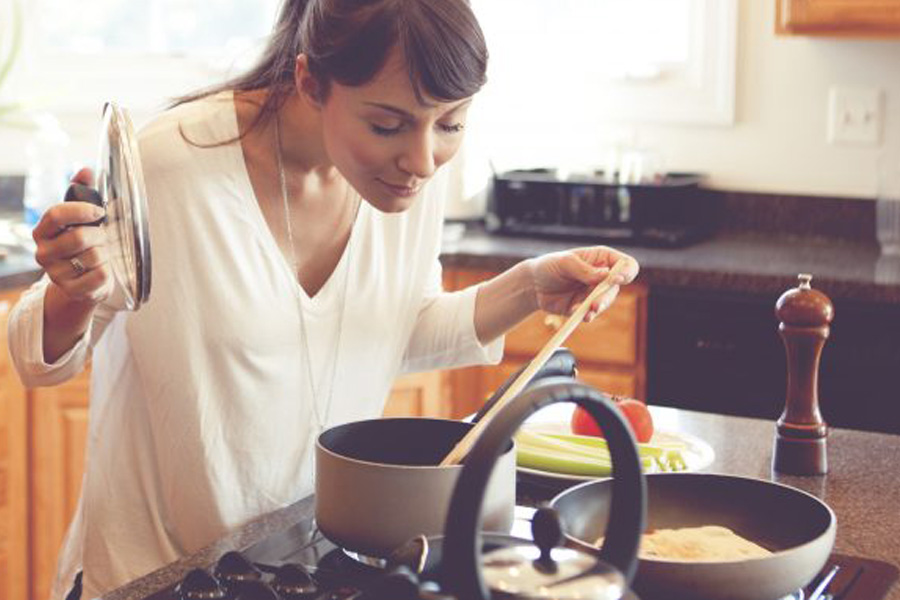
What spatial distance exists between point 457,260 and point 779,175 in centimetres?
91

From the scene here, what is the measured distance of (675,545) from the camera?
48.6 inches

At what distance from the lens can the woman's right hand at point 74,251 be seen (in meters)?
1.30

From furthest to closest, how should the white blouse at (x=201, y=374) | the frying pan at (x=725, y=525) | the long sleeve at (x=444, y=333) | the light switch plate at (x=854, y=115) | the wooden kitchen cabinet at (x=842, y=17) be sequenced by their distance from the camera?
the light switch plate at (x=854, y=115) < the wooden kitchen cabinet at (x=842, y=17) < the long sleeve at (x=444, y=333) < the white blouse at (x=201, y=374) < the frying pan at (x=725, y=525)

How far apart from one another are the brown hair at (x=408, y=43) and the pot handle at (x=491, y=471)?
0.64 meters

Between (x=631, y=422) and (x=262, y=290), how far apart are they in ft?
1.55

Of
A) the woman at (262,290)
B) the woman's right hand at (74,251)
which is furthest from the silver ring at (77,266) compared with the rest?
the woman at (262,290)

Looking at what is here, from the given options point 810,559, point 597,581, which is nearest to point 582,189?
point 810,559

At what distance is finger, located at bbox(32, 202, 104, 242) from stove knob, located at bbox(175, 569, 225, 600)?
1.18 feet

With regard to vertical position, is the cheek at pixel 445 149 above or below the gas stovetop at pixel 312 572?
above

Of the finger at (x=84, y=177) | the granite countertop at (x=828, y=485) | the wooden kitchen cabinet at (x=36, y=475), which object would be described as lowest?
the wooden kitchen cabinet at (x=36, y=475)

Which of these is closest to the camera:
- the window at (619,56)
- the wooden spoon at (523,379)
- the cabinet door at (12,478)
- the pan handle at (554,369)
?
the wooden spoon at (523,379)

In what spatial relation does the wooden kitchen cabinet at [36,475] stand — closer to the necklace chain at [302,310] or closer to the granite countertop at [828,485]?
the necklace chain at [302,310]

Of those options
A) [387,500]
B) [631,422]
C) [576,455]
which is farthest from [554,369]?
[387,500]

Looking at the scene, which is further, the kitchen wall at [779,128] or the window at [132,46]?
the window at [132,46]
